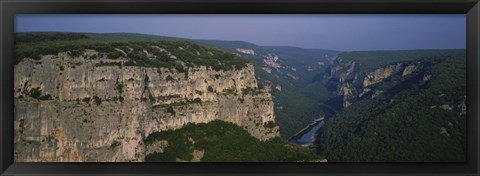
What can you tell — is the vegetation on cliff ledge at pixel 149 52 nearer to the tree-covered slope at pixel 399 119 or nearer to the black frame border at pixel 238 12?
the black frame border at pixel 238 12

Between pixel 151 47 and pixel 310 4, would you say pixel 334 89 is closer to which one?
pixel 151 47

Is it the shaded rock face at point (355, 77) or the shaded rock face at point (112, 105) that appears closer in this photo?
the shaded rock face at point (112, 105)

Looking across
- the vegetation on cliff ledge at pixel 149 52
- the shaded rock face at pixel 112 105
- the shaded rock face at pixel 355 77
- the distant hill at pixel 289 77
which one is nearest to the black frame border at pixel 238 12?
the shaded rock face at pixel 112 105

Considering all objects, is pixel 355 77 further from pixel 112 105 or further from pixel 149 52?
pixel 112 105

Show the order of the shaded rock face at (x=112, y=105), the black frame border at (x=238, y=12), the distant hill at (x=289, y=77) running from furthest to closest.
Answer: the distant hill at (x=289, y=77), the shaded rock face at (x=112, y=105), the black frame border at (x=238, y=12)

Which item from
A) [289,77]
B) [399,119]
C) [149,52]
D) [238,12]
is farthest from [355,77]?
[238,12]

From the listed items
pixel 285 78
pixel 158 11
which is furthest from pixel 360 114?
pixel 158 11

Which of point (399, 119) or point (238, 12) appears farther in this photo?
point (399, 119)
